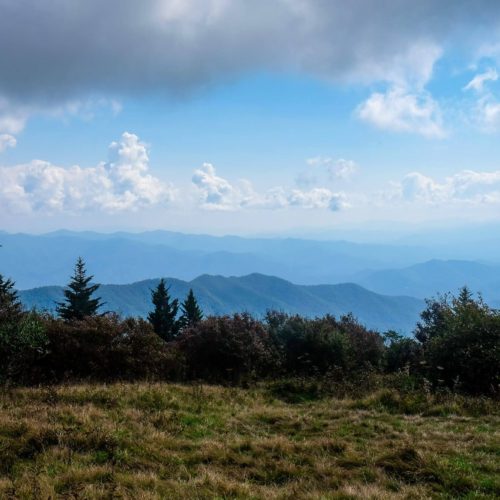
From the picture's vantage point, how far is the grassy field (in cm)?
634

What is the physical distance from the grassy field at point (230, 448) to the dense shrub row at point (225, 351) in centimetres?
281

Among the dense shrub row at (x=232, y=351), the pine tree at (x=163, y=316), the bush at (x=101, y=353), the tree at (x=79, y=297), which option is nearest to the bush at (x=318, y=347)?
the dense shrub row at (x=232, y=351)

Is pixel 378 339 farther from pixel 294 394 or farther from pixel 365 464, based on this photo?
pixel 365 464

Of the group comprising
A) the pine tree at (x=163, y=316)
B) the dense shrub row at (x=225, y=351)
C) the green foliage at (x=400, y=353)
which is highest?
the dense shrub row at (x=225, y=351)

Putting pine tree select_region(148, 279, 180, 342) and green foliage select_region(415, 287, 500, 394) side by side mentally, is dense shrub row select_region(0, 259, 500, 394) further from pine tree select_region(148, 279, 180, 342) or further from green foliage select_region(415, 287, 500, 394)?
pine tree select_region(148, 279, 180, 342)

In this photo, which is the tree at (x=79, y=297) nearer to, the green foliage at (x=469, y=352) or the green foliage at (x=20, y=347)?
the green foliage at (x=20, y=347)

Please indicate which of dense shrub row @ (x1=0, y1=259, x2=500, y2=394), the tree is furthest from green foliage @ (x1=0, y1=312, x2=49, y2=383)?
the tree

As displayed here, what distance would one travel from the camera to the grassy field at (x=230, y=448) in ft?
20.8

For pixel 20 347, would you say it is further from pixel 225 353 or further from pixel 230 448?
pixel 230 448

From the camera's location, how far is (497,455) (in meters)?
8.11

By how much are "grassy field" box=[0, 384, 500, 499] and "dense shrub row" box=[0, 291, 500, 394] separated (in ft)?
9.23

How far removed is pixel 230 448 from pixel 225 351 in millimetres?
9955

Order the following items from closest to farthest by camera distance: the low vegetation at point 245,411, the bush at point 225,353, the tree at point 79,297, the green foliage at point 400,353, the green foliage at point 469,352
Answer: the low vegetation at point 245,411 < the green foliage at point 469,352 < the bush at point 225,353 < the green foliage at point 400,353 < the tree at point 79,297

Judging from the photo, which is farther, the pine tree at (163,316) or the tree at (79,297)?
the pine tree at (163,316)
